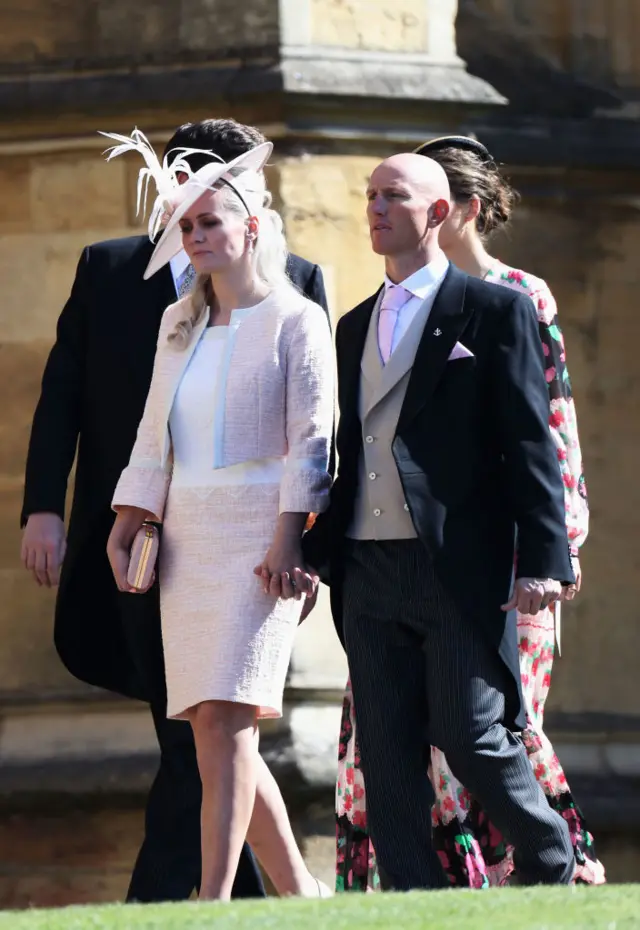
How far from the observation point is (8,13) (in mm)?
6914

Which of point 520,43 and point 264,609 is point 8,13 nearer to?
point 520,43

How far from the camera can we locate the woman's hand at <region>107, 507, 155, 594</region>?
502 cm

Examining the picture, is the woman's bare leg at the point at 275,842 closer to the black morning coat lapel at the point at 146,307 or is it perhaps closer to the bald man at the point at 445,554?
the bald man at the point at 445,554

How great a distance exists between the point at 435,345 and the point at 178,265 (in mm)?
1006

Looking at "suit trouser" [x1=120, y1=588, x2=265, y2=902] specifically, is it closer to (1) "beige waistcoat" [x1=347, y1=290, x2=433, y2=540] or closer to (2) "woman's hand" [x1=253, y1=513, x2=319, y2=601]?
(2) "woman's hand" [x1=253, y1=513, x2=319, y2=601]

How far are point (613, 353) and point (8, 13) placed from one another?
2027 millimetres

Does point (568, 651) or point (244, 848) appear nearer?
point (244, 848)

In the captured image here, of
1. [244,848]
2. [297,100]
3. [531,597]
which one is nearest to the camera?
[531,597]

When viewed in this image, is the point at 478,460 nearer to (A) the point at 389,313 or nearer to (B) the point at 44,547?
(A) the point at 389,313

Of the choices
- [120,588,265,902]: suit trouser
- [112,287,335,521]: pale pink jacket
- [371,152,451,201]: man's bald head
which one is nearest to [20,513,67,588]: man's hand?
[120,588,265,902]: suit trouser

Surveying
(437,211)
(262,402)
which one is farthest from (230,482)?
(437,211)

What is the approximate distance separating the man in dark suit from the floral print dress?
0.26 m

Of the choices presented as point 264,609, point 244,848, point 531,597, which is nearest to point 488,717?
point 531,597

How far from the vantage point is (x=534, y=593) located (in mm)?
4613
